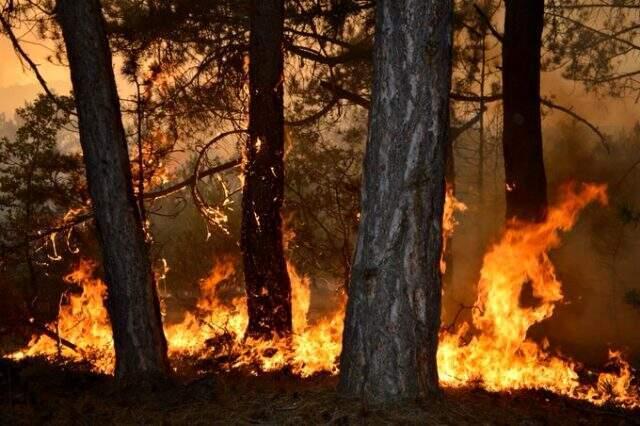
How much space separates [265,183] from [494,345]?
3976 millimetres

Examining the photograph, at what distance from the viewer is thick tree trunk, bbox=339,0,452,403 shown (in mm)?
4305

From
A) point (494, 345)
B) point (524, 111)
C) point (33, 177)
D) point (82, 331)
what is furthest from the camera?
point (33, 177)

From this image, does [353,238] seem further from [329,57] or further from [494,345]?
[494,345]

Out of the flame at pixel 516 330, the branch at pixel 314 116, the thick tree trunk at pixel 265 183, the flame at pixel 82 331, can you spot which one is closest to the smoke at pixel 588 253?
the flame at pixel 516 330

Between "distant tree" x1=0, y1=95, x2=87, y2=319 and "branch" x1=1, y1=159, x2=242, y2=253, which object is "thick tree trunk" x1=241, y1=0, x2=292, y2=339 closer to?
"branch" x1=1, y1=159, x2=242, y2=253

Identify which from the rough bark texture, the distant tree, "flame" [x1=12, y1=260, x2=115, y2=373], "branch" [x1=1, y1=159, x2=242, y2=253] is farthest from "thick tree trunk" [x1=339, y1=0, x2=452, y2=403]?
the distant tree

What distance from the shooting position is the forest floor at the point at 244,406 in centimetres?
430

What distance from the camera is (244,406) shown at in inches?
186

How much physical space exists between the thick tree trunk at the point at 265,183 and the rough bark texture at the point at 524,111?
335 cm

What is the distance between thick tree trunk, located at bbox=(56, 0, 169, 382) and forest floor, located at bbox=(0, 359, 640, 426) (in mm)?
417

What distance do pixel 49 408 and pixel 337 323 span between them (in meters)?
5.09

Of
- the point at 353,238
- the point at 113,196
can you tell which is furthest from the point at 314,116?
the point at 353,238

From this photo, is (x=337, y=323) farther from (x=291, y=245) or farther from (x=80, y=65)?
(x=80, y=65)

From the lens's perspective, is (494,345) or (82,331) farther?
(82,331)
